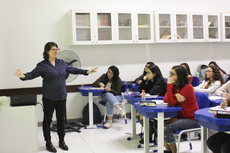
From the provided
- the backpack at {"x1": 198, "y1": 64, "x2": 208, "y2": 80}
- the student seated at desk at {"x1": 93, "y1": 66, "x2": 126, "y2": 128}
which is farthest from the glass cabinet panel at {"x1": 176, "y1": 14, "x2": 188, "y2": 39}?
the student seated at desk at {"x1": 93, "y1": 66, "x2": 126, "y2": 128}

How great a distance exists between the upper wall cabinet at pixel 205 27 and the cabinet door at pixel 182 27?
0.14 m

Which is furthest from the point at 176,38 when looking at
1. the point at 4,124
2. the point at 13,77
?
the point at 4,124

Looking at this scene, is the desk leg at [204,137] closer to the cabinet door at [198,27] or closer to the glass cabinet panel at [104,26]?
the glass cabinet panel at [104,26]

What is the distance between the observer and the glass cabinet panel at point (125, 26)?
5309 mm

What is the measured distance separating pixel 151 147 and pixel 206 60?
340 cm

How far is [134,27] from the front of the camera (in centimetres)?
536

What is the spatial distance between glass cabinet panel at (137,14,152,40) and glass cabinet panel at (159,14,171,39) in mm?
260

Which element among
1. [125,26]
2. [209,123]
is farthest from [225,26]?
[209,123]

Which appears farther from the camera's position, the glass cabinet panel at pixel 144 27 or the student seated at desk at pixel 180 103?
the glass cabinet panel at pixel 144 27

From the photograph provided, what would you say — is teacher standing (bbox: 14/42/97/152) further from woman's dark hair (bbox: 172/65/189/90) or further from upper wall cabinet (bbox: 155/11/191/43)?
upper wall cabinet (bbox: 155/11/191/43)

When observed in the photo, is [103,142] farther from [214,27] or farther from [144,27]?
[214,27]

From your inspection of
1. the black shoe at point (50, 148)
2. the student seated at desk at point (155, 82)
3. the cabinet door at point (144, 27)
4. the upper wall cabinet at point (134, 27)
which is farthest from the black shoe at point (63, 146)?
the cabinet door at point (144, 27)

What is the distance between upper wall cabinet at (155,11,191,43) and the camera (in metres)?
5.51

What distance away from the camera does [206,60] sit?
20.5 feet
